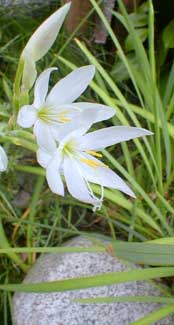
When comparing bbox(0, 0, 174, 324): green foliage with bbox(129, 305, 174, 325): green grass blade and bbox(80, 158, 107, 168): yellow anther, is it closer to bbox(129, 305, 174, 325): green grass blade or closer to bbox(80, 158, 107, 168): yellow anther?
bbox(129, 305, 174, 325): green grass blade

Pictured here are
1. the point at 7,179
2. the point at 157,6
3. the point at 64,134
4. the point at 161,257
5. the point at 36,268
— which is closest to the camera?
the point at 64,134

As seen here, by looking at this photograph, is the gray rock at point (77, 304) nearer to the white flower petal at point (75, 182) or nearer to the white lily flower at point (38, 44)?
the white flower petal at point (75, 182)

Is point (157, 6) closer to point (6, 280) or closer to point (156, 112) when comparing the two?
point (156, 112)

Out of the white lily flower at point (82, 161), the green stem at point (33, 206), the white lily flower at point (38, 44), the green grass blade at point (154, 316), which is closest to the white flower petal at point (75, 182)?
the white lily flower at point (82, 161)

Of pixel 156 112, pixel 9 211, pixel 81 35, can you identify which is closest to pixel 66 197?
pixel 9 211

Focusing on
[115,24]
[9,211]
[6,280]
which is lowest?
[6,280]

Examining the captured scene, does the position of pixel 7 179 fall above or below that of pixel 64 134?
below

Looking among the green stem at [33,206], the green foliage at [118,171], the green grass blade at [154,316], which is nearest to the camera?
the green grass blade at [154,316]
